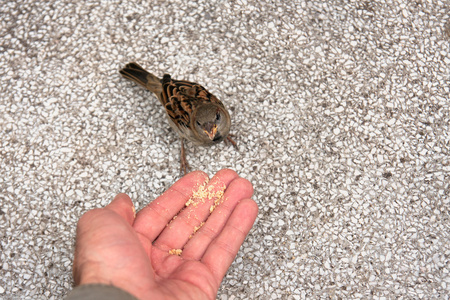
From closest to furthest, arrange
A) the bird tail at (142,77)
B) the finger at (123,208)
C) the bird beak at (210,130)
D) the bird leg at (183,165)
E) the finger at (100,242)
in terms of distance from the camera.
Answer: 1. the finger at (100,242)
2. the finger at (123,208)
3. the bird beak at (210,130)
4. the bird leg at (183,165)
5. the bird tail at (142,77)

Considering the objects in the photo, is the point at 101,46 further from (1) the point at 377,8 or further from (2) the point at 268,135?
(1) the point at 377,8

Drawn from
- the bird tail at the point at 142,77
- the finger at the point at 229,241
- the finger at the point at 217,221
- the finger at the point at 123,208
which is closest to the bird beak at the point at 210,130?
the finger at the point at 217,221

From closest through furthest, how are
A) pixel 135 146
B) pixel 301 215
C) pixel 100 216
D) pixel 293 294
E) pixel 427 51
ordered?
pixel 100 216 → pixel 293 294 → pixel 301 215 → pixel 135 146 → pixel 427 51

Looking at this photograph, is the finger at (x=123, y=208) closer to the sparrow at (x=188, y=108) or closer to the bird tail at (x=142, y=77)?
the sparrow at (x=188, y=108)

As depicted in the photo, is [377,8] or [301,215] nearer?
[301,215]

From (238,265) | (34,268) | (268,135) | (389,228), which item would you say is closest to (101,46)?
(268,135)

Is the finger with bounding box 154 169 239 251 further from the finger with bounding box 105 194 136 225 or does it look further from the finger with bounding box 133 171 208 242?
the finger with bounding box 105 194 136 225

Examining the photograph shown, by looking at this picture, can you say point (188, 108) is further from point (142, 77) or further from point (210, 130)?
point (142, 77)

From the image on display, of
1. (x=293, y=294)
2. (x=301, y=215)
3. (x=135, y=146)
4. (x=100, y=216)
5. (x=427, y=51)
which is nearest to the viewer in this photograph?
(x=100, y=216)
